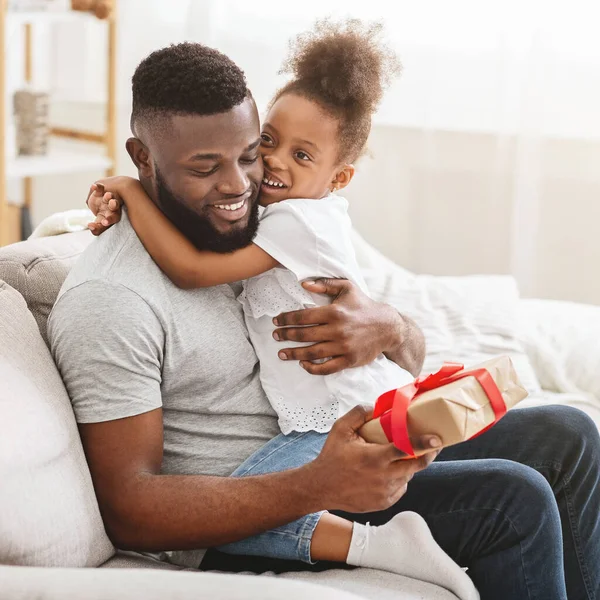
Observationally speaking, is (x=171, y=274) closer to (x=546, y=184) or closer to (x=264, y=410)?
(x=264, y=410)

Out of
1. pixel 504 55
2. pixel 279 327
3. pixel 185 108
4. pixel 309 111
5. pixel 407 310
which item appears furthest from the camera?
pixel 504 55

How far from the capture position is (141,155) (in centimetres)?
142

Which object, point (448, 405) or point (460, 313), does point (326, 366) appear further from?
point (460, 313)

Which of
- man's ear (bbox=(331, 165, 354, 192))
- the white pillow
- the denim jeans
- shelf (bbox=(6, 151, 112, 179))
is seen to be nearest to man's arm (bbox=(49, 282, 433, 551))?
Answer: the denim jeans

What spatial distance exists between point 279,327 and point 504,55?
1906 millimetres

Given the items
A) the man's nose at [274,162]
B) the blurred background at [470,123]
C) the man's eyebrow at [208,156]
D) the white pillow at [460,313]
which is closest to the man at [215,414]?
the man's eyebrow at [208,156]

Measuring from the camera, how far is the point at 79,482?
1.21 meters

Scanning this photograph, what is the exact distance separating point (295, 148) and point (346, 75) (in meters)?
0.16

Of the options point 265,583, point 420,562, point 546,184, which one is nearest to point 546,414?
point 420,562

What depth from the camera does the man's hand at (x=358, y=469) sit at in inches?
47.3

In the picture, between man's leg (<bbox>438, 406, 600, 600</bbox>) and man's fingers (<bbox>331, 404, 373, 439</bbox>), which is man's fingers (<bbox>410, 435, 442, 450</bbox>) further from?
man's leg (<bbox>438, 406, 600, 600</bbox>)

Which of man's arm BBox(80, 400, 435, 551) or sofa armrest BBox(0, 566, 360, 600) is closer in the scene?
sofa armrest BBox(0, 566, 360, 600)

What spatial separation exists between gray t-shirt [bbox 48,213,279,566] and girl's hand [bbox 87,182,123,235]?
0.05 feet

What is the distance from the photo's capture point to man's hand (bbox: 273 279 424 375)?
1.42 metres
